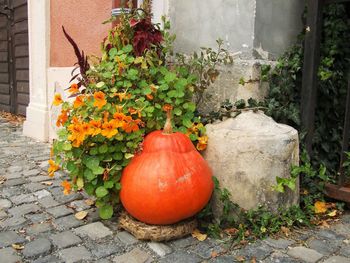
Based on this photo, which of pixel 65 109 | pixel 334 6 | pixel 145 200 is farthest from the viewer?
pixel 334 6

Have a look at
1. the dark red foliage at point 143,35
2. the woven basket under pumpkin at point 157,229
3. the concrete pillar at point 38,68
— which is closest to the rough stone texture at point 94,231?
the woven basket under pumpkin at point 157,229

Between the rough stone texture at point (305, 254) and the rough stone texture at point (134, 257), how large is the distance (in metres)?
0.82

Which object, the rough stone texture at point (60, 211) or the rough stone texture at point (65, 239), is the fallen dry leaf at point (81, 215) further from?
the rough stone texture at point (65, 239)

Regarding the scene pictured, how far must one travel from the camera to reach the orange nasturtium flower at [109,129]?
87.9 inches

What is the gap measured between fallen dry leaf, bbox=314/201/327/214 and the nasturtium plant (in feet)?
3.01

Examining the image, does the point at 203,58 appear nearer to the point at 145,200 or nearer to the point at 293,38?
the point at 293,38

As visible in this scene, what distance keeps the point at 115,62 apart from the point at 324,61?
1.59m

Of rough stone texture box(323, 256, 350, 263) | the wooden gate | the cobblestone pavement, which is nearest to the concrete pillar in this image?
the wooden gate

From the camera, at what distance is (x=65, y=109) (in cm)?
256

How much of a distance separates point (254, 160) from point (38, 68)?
3813 millimetres

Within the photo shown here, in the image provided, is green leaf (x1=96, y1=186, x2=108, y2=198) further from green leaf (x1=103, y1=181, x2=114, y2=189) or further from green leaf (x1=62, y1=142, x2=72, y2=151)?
green leaf (x1=62, y1=142, x2=72, y2=151)

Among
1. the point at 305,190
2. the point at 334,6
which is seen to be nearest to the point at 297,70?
the point at 334,6

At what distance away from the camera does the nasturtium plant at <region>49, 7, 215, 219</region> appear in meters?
2.34

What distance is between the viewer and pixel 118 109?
2.34 meters
